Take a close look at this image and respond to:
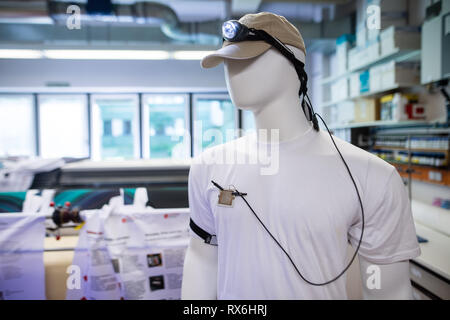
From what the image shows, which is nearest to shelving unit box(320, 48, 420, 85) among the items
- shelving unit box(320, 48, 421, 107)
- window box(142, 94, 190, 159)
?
shelving unit box(320, 48, 421, 107)

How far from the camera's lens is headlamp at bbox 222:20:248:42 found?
0.72m

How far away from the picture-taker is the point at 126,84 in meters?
5.75

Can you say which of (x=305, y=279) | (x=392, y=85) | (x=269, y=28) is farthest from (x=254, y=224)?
(x=392, y=85)

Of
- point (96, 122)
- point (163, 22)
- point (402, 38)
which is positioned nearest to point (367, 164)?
point (402, 38)

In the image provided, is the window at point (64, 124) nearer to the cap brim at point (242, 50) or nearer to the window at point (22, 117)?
the window at point (22, 117)

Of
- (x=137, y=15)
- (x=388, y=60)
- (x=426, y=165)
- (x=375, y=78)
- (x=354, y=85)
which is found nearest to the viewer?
(x=426, y=165)

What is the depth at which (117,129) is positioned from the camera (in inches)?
260

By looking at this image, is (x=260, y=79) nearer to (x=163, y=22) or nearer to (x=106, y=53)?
(x=106, y=53)

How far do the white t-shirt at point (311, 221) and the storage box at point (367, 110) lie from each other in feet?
8.72

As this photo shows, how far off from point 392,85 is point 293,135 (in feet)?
7.91

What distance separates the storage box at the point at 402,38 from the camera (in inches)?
97.7

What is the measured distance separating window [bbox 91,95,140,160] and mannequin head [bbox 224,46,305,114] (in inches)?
230

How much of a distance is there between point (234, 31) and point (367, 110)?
2.87m

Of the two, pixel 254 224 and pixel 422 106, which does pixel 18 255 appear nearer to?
pixel 254 224
